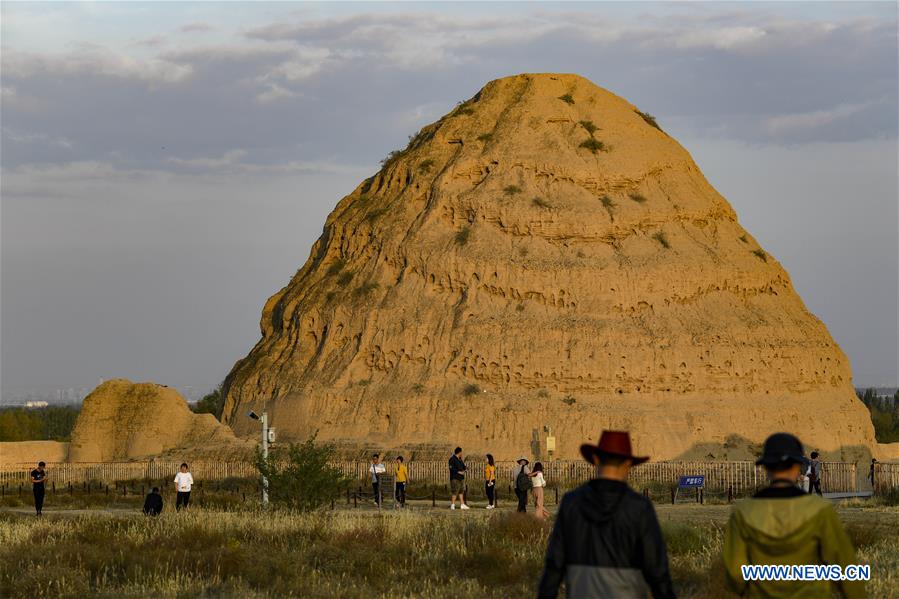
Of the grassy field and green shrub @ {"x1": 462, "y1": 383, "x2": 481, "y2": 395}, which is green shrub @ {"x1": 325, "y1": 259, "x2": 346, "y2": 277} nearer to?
green shrub @ {"x1": 462, "y1": 383, "x2": 481, "y2": 395}

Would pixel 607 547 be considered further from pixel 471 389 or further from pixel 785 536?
pixel 471 389

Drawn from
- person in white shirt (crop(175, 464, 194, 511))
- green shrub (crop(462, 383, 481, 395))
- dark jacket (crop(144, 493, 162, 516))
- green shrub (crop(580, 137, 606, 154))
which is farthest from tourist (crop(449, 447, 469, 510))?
green shrub (crop(580, 137, 606, 154))

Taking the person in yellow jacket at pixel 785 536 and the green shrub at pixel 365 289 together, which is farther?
the green shrub at pixel 365 289

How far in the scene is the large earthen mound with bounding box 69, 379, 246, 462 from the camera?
50.6 metres

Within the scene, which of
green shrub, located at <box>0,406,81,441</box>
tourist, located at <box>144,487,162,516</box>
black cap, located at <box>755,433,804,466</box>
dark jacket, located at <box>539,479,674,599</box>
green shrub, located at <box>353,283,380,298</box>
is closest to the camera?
black cap, located at <box>755,433,804,466</box>

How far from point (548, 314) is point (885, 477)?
1545cm

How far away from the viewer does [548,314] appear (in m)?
49.0

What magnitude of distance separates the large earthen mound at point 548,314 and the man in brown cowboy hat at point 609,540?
3765 centimetres

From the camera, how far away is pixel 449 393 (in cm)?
4781

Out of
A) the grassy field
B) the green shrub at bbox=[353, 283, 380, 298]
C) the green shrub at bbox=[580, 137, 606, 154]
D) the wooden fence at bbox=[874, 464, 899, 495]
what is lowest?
the grassy field

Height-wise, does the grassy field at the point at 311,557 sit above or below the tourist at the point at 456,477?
below

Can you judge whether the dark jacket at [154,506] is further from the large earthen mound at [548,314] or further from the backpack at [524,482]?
the large earthen mound at [548,314]

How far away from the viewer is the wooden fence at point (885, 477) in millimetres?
35844

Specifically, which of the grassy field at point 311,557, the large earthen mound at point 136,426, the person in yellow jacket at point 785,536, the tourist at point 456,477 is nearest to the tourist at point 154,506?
the grassy field at point 311,557
